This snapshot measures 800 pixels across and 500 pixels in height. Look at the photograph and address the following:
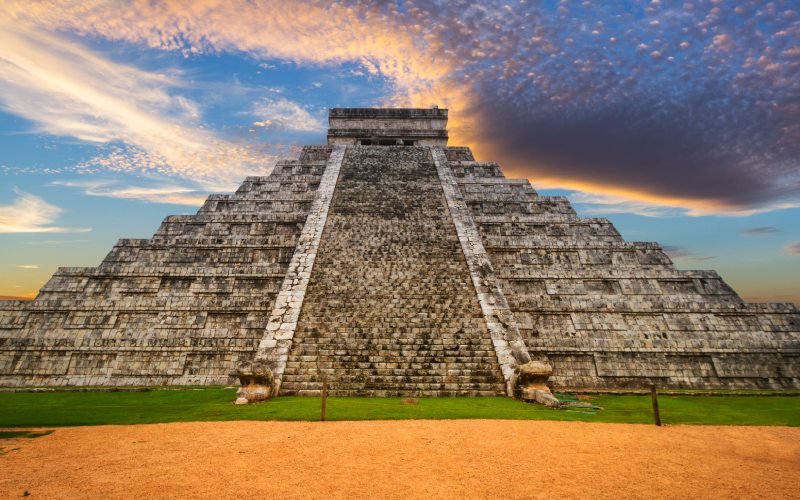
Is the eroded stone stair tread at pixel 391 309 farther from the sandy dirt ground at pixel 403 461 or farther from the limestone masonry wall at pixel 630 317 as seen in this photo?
the sandy dirt ground at pixel 403 461

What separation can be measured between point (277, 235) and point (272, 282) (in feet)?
8.72

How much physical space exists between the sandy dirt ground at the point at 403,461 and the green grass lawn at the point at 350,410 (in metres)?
0.49

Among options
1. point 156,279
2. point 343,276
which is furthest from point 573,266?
point 156,279

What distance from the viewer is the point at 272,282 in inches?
531

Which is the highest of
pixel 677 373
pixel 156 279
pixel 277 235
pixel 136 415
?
pixel 277 235

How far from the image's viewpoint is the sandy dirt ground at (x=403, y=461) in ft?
14.1

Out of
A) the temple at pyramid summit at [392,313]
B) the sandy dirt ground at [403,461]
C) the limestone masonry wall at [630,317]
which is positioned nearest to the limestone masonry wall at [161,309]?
the temple at pyramid summit at [392,313]

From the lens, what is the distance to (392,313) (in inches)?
452

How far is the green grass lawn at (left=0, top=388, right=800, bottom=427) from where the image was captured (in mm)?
7359

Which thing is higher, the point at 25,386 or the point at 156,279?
the point at 156,279

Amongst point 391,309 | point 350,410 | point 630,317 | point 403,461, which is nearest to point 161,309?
point 391,309

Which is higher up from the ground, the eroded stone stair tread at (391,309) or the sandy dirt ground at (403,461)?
the eroded stone stair tread at (391,309)

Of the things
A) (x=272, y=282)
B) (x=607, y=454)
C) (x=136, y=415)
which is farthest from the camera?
(x=272, y=282)

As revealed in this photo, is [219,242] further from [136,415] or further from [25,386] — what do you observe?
[136,415]
